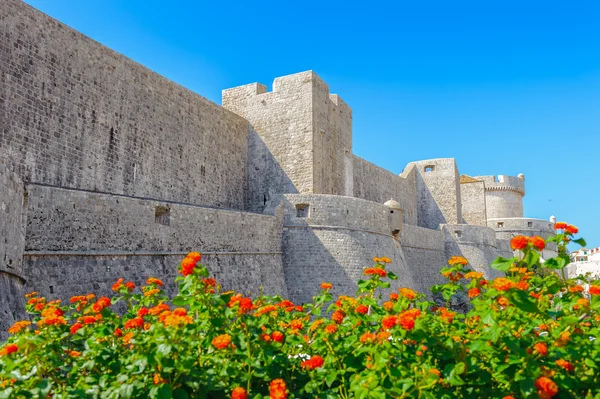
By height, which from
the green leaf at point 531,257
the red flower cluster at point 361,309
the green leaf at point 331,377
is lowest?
the green leaf at point 331,377

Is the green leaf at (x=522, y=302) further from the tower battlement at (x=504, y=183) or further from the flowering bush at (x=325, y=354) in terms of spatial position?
the tower battlement at (x=504, y=183)

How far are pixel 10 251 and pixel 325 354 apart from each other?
5474 mm

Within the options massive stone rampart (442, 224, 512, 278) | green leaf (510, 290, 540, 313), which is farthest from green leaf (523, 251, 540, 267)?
massive stone rampart (442, 224, 512, 278)

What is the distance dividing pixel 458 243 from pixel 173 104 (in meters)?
16.5

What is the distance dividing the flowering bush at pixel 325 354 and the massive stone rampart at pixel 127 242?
5.66 metres

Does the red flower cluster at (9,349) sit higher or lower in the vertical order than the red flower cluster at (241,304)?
lower

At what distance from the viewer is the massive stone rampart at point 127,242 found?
9422 mm

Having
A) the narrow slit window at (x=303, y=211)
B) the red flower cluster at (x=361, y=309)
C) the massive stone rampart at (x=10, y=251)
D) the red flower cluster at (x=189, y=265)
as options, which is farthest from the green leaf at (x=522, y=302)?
the narrow slit window at (x=303, y=211)

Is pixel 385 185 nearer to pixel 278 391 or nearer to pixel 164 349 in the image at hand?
pixel 278 391

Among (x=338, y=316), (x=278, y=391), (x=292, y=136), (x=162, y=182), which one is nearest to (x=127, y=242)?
(x=162, y=182)

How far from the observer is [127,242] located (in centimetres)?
1112

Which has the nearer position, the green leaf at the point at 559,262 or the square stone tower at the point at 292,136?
the green leaf at the point at 559,262

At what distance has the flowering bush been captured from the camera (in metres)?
3.24

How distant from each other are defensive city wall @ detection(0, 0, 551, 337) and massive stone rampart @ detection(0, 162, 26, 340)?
28 millimetres
